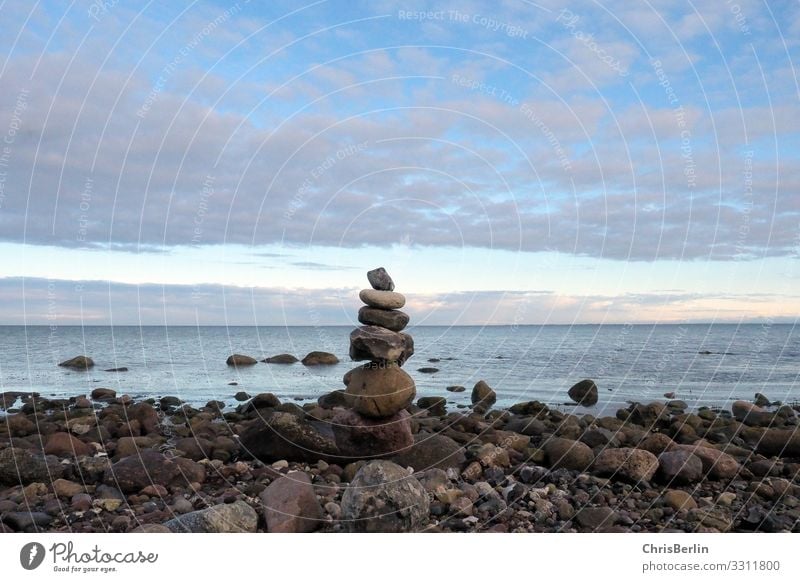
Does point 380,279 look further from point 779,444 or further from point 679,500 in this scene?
point 779,444

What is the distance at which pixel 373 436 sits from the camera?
16.7 m

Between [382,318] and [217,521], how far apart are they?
23.0 feet

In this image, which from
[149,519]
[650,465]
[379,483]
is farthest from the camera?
[650,465]

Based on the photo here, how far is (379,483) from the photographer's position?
11.5m

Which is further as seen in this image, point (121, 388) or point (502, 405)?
point (121, 388)

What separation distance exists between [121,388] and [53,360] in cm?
3249

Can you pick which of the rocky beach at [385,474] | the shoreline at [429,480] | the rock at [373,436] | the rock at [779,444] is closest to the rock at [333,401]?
the rocky beach at [385,474]

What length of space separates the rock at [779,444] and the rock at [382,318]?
11.4 m

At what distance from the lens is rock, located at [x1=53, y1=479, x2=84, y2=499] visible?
45.0 ft

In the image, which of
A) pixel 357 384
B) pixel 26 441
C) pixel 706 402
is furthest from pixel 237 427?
pixel 706 402

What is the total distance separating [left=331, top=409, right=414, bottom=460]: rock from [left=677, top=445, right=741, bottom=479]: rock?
7.41m

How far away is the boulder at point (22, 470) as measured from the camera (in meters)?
14.5

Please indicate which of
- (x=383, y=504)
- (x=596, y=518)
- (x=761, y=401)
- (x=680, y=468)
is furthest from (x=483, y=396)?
(x=383, y=504)
